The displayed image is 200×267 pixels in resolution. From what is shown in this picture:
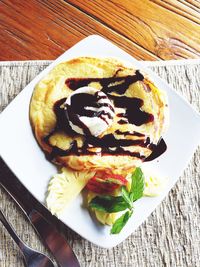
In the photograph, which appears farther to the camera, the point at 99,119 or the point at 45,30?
the point at 45,30

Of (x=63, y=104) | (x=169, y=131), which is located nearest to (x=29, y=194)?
(x=63, y=104)

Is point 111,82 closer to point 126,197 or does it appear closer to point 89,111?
point 89,111

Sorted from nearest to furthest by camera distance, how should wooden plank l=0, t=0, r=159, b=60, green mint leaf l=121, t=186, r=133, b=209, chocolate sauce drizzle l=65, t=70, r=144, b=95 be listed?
1. green mint leaf l=121, t=186, r=133, b=209
2. chocolate sauce drizzle l=65, t=70, r=144, b=95
3. wooden plank l=0, t=0, r=159, b=60

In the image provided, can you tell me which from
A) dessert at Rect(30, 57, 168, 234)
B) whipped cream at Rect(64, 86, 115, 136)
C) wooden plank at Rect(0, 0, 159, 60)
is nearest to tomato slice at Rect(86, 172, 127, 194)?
dessert at Rect(30, 57, 168, 234)

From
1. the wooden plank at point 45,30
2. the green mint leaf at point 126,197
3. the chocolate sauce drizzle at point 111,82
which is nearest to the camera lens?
the green mint leaf at point 126,197

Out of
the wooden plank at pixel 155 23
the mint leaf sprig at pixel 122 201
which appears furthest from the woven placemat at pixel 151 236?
the wooden plank at pixel 155 23

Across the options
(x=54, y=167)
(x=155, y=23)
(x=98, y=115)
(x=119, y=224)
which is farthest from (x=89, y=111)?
(x=155, y=23)

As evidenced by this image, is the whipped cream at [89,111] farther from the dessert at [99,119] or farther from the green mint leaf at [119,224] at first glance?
the green mint leaf at [119,224]

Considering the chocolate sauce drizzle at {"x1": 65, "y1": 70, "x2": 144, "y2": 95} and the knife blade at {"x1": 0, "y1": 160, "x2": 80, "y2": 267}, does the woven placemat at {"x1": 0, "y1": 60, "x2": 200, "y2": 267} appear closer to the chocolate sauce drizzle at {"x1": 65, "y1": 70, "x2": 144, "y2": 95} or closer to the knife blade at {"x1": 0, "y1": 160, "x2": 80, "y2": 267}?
the knife blade at {"x1": 0, "y1": 160, "x2": 80, "y2": 267}
